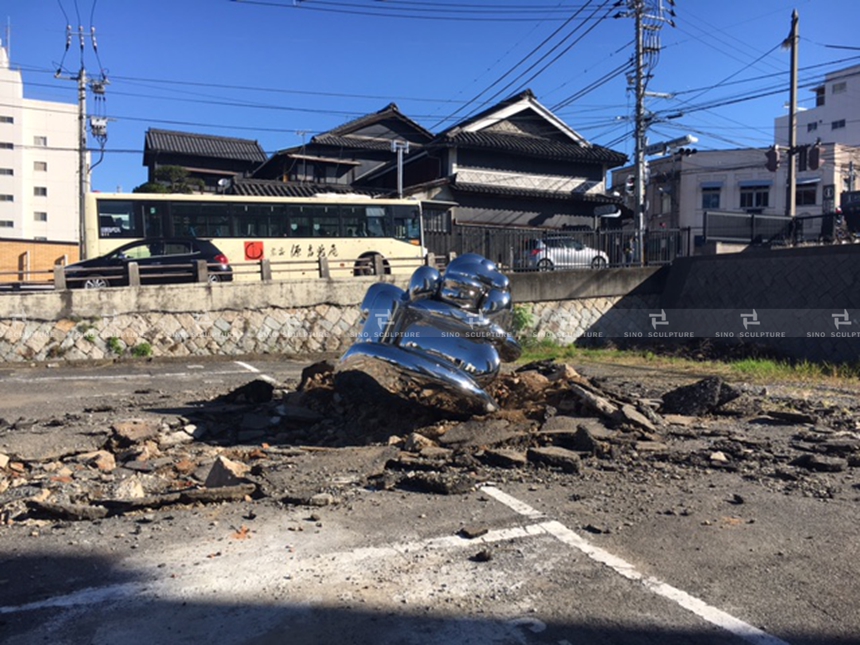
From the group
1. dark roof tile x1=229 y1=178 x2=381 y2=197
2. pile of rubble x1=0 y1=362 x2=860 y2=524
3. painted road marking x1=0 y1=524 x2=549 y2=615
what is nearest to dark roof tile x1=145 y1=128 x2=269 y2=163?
dark roof tile x1=229 y1=178 x2=381 y2=197

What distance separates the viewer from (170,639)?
2.82 meters

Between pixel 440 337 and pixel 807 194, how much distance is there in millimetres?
45250

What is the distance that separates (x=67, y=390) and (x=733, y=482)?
8996mm

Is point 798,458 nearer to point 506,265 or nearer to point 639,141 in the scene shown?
point 506,265

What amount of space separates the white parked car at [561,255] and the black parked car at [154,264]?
8785 mm

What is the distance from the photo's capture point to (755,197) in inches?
1732

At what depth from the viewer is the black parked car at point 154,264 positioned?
1520 cm

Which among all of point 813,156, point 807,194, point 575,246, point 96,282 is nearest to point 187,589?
point 96,282

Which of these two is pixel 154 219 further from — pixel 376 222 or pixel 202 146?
pixel 202 146

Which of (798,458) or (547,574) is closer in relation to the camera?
(547,574)

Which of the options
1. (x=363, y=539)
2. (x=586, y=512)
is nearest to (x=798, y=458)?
(x=586, y=512)

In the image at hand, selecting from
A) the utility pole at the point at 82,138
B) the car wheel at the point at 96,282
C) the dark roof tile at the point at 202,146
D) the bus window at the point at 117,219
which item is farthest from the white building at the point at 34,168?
the car wheel at the point at 96,282

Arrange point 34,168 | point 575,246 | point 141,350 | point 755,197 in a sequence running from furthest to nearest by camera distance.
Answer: point 755,197, point 34,168, point 575,246, point 141,350

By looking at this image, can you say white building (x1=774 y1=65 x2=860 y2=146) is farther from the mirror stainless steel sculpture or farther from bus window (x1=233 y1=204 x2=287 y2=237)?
the mirror stainless steel sculpture
